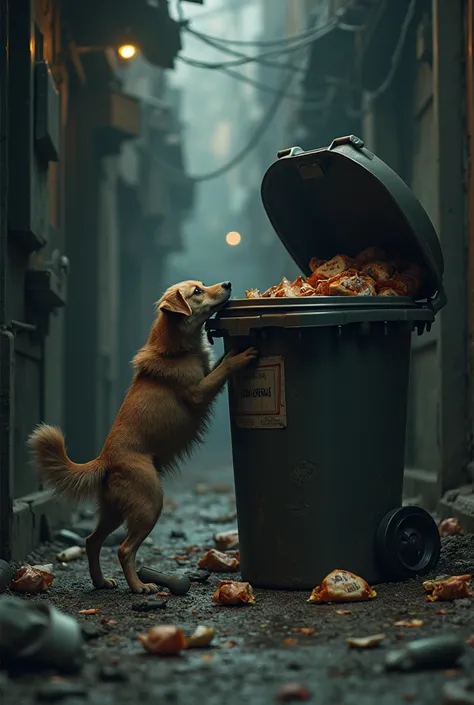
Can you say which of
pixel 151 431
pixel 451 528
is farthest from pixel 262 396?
pixel 451 528

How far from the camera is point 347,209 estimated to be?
5309 millimetres

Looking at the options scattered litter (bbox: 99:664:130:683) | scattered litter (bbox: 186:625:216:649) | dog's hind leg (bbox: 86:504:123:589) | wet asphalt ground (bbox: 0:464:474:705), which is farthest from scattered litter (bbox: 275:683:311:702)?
dog's hind leg (bbox: 86:504:123:589)

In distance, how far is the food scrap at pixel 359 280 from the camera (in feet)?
15.5

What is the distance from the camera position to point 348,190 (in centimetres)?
519

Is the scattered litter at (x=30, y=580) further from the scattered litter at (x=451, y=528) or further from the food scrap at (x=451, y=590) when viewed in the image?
the scattered litter at (x=451, y=528)

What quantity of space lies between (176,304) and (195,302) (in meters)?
0.10

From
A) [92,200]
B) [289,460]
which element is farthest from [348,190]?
[92,200]

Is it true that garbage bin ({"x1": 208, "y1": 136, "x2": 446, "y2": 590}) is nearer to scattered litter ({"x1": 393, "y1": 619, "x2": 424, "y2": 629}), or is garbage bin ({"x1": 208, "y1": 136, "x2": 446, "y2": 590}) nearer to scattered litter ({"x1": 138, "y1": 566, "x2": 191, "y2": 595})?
scattered litter ({"x1": 138, "y1": 566, "x2": 191, "y2": 595})

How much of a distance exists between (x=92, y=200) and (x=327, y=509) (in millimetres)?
7893

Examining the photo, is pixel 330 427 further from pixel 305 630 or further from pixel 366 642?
pixel 366 642

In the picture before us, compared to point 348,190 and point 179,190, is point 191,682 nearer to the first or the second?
point 348,190

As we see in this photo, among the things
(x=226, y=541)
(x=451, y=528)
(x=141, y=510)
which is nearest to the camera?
(x=141, y=510)

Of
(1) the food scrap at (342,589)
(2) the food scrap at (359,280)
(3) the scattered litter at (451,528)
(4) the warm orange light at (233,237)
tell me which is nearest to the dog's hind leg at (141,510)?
(1) the food scrap at (342,589)

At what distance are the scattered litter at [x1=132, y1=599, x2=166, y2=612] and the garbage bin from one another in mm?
584
